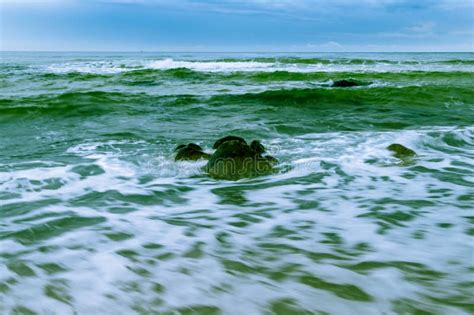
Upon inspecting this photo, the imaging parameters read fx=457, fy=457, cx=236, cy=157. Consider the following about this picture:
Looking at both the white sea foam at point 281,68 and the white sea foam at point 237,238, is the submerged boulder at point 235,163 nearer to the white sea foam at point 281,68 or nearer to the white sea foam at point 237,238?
the white sea foam at point 237,238

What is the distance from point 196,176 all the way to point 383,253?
2585 millimetres

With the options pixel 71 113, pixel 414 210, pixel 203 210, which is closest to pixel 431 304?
pixel 414 210

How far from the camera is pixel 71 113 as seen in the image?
10.9 m

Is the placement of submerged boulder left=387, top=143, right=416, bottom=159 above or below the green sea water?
above

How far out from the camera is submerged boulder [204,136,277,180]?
525 centimetres

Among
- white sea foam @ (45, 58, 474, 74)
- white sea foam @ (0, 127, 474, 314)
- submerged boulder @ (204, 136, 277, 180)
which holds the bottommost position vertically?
white sea foam @ (0, 127, 474, 314)

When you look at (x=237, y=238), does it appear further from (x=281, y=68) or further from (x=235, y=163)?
(x=281, y=68)

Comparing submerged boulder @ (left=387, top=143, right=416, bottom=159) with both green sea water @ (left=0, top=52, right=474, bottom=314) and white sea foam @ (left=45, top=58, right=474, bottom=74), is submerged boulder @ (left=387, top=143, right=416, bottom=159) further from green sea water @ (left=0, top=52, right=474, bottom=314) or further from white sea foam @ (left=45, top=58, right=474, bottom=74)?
white sea foam @ (left=45, top=58, right=474, bottom=74)

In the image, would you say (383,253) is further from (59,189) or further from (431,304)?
(59,189)

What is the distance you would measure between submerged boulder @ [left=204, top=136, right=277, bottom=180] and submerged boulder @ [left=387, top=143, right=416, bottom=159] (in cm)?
195

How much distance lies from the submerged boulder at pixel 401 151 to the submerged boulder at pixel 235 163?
6.41 ft

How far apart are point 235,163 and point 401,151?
8.21 feet

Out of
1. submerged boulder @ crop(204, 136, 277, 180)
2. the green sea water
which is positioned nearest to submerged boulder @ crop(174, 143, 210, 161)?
the green sea water

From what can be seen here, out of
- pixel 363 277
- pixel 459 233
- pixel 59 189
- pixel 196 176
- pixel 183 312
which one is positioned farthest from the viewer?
pixel 196 176
